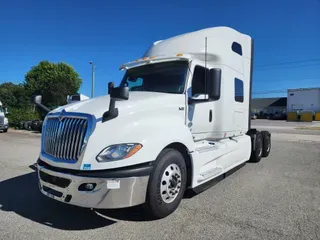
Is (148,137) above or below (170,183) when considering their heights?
above

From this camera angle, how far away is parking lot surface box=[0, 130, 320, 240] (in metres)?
3.39

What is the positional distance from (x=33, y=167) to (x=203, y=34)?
6030 millimetres

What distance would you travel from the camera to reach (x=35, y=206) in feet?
14.4

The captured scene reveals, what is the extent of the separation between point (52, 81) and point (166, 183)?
41.5 m

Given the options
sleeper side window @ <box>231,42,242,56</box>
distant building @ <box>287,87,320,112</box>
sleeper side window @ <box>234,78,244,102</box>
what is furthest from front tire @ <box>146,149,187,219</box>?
distant building @ <box>287,87,320,112</box>

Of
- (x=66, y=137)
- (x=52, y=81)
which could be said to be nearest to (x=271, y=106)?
(x=52, y=81)

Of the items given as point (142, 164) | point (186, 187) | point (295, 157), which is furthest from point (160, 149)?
point (295, 157)

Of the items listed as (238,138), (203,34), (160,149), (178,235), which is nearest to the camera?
(178,235)

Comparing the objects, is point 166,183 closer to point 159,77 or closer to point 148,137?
point 148,137

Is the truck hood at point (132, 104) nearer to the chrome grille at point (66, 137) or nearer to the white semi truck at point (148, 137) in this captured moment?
the white semi truck at point (148, 137)

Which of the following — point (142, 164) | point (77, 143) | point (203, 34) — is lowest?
point (142, 164)

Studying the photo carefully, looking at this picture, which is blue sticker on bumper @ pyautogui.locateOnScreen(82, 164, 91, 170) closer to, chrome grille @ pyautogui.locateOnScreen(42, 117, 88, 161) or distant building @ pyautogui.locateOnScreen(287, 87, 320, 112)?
chrome grille @ pyautogui.locateOnScreen(42, 117, 88, 161)

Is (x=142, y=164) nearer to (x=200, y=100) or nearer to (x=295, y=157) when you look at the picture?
(x=200, y=100)

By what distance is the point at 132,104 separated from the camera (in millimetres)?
3863
